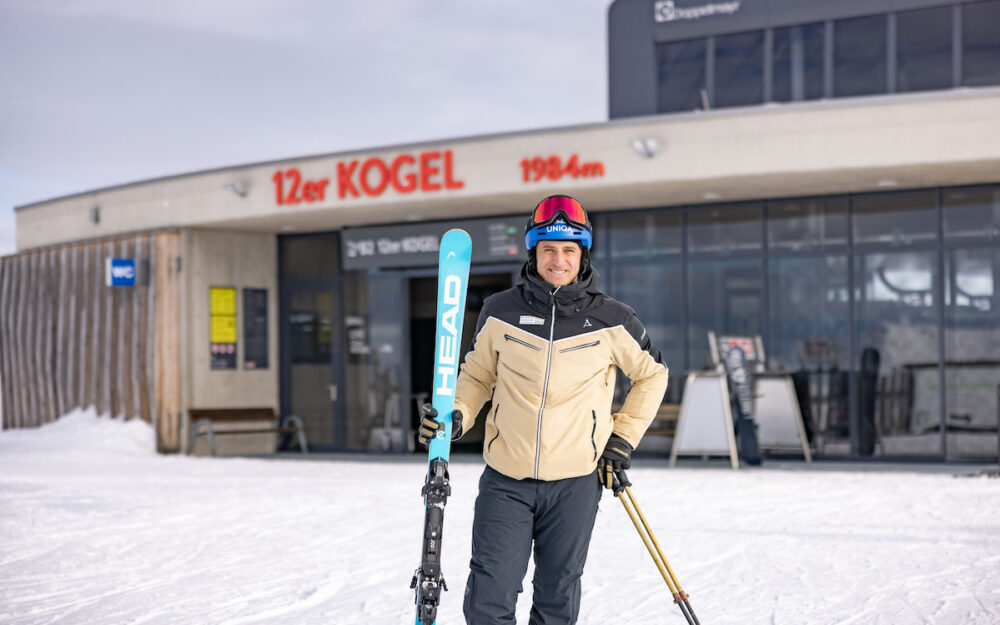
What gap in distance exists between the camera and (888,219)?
11.1 metres

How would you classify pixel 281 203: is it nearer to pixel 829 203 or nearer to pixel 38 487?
pixel 38 487

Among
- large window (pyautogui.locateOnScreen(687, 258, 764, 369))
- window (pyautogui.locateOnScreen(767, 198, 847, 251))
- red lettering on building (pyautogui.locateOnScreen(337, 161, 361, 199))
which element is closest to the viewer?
window (pyautogui.locateOnScreen(767, 198, 847, 251))

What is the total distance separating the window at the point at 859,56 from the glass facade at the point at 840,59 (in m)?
0.01

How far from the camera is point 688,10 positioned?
15.3 meters

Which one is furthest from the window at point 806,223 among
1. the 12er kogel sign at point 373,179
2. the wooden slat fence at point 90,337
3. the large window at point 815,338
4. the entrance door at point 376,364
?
the wooden slat fence at point 90,337

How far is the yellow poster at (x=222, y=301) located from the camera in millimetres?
13531

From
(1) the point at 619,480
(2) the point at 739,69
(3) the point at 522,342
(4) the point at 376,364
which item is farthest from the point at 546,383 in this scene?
(2) the point at 739,69

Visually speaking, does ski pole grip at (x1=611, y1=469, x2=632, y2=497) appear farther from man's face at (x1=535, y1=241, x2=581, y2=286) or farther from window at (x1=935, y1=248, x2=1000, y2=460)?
window at (x1=935, y1=248, x2=1000, y2=460)

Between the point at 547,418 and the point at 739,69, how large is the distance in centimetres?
1252

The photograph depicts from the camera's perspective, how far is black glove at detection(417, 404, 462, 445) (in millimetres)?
3105

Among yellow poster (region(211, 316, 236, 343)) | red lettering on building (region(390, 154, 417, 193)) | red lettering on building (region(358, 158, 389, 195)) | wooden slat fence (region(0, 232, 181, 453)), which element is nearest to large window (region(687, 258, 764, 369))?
red lettering on building (region(390, 154, 417, 193))

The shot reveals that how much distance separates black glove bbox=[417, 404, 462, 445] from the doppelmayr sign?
1296 cm

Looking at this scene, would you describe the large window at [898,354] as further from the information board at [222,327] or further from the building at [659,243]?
the information board at [222,327]

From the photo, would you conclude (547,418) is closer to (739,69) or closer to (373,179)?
(373,179)
